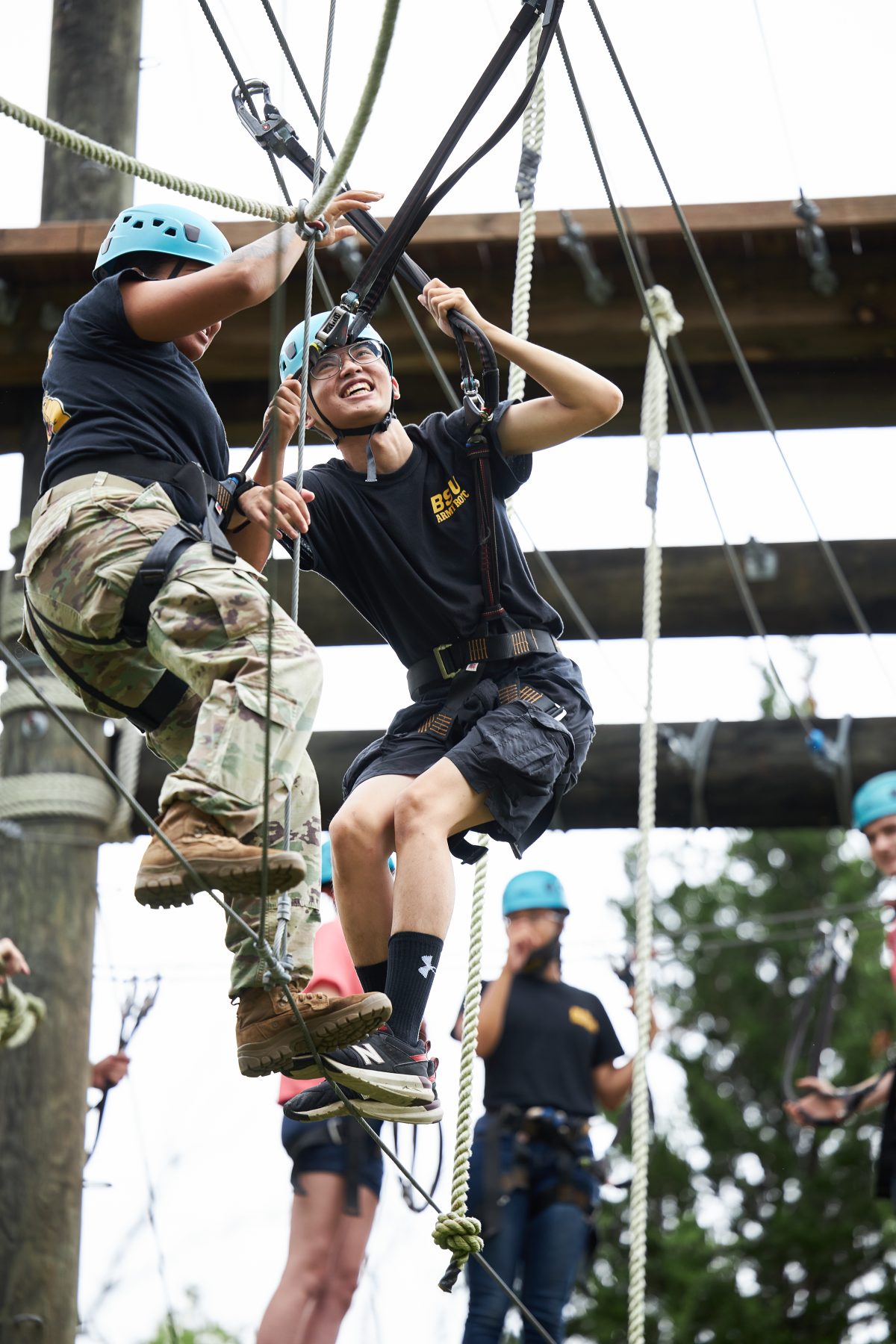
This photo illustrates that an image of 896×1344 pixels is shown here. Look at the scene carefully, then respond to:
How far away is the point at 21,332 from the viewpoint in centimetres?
518

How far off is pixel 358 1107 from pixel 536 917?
7.43 feet

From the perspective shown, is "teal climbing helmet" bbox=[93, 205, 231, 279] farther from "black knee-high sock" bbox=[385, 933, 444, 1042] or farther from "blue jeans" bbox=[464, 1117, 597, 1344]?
"blue jeans" bbox=[464, 1117, 597, 1344]

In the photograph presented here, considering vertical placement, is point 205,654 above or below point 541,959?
above

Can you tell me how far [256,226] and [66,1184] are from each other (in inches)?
101

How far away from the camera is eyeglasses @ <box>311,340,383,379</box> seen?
3.36 metres

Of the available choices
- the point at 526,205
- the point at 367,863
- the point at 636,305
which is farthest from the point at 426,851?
the point at 636,305

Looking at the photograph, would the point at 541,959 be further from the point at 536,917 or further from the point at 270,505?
the point at 270,505

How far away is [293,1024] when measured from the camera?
279 cm

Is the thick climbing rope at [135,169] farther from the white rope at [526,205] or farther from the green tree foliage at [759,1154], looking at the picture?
the green tree foliage at [759,1154]

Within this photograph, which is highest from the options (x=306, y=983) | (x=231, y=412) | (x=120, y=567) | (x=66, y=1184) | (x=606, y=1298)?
(x=231, y=412)

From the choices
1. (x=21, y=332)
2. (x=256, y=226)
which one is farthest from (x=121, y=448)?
(x=21, y=332)

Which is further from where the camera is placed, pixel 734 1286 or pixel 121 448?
pixel 734 1286

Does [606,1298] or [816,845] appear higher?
[816,845]

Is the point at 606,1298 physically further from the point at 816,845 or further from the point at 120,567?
the point at 120,567
